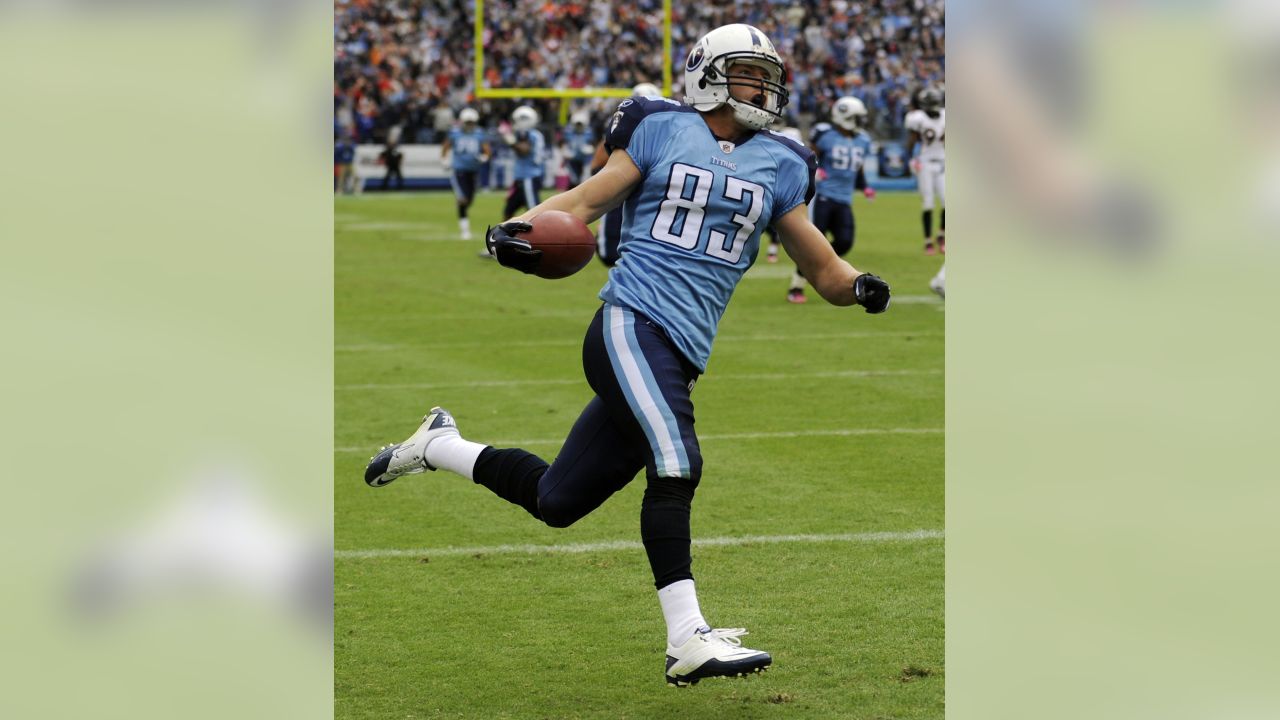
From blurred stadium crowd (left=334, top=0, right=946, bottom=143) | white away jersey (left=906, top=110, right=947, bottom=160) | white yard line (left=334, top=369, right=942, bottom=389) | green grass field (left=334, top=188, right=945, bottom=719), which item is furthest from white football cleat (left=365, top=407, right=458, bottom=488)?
blurred stadium crowd (left=334, top=0, right=946, bottom=143)

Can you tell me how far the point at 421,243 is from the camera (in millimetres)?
22812

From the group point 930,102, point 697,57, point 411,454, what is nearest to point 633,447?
point 411,454

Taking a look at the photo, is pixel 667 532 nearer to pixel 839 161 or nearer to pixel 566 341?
pixel 566 341

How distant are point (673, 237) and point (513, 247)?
470 mm

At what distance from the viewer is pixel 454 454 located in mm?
5352

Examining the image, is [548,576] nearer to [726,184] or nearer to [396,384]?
[726,184]

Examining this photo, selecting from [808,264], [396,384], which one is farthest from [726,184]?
[396,384]

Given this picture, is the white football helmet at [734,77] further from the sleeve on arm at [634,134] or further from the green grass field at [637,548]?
the green grass field at [637,548]

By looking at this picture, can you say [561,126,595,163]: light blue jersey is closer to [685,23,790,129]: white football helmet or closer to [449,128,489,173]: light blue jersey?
[449,128,489,173]: light blue jersey

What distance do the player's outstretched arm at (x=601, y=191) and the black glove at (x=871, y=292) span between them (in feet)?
2.28

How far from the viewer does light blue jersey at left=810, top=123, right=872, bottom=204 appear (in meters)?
16.3

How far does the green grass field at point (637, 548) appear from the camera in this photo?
186 inches
